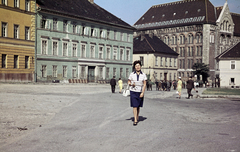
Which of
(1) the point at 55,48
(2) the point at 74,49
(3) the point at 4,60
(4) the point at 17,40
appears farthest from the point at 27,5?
(2) the point at 74,49

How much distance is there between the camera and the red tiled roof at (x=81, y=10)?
173 ft

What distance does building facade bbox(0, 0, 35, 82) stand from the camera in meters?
44.6

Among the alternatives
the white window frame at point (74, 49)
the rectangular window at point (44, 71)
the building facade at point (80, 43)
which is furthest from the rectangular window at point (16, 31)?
the white window frame at point (74, 49)

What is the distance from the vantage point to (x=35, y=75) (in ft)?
166

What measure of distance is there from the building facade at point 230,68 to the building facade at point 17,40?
44.4m

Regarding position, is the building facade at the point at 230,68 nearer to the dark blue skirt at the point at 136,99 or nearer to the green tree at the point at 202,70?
the green tree at the point at 202,70

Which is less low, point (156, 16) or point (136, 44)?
point (156, 16)

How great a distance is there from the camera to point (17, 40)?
46.9 metres

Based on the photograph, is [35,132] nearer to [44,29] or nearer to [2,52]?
[2,52]

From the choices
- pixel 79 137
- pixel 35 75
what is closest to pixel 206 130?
pixel 79 137

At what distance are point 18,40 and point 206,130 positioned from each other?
133 ft

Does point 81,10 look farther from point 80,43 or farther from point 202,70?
point 202,70

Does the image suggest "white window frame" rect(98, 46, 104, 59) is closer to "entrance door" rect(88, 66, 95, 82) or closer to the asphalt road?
"entrance door" rect(88, 66, 95, 82)

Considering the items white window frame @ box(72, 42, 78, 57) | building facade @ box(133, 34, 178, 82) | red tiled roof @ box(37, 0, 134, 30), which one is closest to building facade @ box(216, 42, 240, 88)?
building facade @ box(133, 34, 178, 82)
